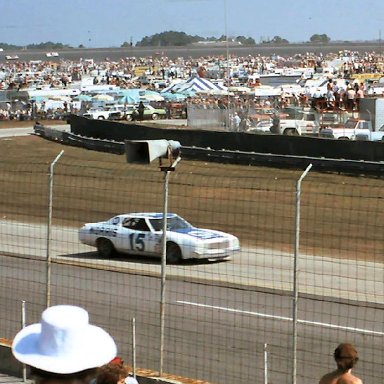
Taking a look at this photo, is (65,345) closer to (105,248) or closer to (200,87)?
(105,248)

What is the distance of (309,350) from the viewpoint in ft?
39.4

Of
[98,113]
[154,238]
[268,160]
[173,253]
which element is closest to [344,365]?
[173,253]

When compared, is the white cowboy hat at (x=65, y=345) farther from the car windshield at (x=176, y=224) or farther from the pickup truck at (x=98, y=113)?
the pickup truck at (x=98, y=113)

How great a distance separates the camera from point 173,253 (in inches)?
591

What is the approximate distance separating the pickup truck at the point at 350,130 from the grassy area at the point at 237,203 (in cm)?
648

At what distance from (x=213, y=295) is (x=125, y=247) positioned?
14.8 feet

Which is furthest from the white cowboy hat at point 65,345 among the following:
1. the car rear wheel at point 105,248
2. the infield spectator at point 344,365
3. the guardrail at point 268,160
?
the guardrail at point 268,160

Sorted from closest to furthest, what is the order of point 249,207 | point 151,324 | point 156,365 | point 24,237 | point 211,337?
1. point 156,365
2. point 211,337
3. point 151,324
4. point 24,237
5. point 249,207

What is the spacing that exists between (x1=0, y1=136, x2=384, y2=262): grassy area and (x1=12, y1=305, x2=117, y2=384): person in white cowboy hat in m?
8.55

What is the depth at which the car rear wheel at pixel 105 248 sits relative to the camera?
17859 millimetres

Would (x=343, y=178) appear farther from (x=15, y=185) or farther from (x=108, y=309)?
(x=108, y=309)

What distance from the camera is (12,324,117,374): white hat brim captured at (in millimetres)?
3381

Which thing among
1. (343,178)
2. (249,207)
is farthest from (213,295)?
→ (343,178)

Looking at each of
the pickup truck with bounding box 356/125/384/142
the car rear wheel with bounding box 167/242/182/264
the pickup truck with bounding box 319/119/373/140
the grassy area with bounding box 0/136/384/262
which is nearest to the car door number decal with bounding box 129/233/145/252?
the grassy area with bounding box 0/136/384/262
